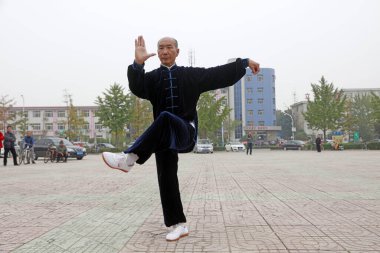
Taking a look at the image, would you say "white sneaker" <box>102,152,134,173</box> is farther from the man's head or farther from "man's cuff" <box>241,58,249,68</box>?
"man's cuff" <box>241,58,249,68</box>

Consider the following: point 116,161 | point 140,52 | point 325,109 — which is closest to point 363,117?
point 325,109

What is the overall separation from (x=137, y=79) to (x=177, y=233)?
4.80 ft

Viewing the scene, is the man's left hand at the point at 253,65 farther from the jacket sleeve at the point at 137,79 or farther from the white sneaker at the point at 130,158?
the white sneaker at the point at 130,158

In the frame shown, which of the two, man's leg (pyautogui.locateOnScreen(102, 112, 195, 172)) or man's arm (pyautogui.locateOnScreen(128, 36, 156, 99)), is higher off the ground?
man's arm (pyautogui.locateOnScreen(128, 36, 156, 99))

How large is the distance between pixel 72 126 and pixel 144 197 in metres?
55.4

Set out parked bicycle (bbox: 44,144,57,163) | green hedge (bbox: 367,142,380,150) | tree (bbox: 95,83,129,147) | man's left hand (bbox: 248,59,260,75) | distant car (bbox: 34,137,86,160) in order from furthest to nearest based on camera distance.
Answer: tree (bbox: 95,83,129,147)
green hedge (bbox: 367,142,380,150)
distant car (bbox: 34,137,86,160)
parked bicycle (bbox: 44,144,57,163)
man's left hand (bbox: 248,59,260,75)

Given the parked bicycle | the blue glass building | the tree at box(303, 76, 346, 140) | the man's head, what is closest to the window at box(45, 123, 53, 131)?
the blue glass building

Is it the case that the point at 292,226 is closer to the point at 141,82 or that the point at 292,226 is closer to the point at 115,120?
the point at 141,82

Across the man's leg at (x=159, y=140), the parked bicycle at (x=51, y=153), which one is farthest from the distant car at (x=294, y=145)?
the man's leg at (x=159, y=140)

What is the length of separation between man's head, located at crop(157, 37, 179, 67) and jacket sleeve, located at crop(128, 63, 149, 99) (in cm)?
29

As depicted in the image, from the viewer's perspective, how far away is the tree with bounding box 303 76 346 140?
48.4 m

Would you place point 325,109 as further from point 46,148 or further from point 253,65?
point 253,65

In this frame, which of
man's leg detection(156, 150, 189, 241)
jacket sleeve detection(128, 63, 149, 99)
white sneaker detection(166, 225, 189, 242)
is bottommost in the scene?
white sneaker detection(166, 225, 189, 242)

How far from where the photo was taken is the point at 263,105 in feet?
283
